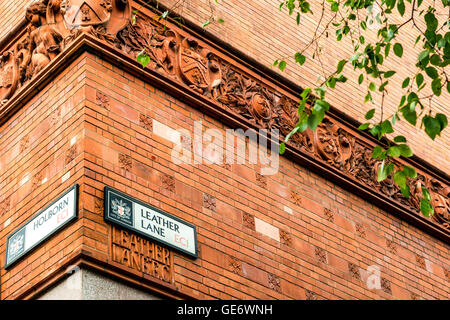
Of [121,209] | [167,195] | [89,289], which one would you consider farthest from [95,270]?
[167,195]

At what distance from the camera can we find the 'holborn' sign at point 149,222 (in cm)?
682

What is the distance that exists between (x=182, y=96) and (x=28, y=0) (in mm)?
2081

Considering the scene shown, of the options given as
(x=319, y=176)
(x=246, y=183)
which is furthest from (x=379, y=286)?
(x=246, y=183)

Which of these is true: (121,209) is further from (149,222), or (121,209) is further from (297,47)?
(297,47)

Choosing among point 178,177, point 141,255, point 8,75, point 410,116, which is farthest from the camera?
point 8,75

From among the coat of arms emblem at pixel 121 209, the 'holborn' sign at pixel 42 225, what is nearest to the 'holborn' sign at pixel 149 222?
the coat of arms emblem at pixel 121 209

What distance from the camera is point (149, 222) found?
7023mm

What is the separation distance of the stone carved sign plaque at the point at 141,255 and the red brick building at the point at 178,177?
0.04ft

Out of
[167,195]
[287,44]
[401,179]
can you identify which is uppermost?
[287,44]

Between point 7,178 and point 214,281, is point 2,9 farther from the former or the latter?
point 214,281

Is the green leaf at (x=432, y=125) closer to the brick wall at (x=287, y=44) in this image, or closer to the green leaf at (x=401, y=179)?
the green leaf at (x=401, y=179)

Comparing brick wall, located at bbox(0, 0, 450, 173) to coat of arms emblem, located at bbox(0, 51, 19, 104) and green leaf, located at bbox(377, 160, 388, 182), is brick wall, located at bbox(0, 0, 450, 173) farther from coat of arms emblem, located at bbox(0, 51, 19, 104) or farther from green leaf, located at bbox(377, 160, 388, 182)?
green leaf, located at bbox(377, 160, 388, 182)

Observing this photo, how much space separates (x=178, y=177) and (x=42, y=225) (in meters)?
1.32
